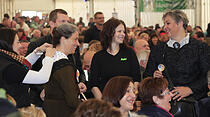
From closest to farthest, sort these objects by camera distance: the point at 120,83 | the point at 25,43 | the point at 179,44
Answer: the point at 120,83, the point at 179,44, the point at 25,43

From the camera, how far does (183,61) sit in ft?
13.0

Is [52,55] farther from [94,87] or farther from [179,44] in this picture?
[179,44]

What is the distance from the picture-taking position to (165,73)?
13.3 ft

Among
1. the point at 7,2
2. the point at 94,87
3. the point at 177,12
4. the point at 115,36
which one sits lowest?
the point at 94,87

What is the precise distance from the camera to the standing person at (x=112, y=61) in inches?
161

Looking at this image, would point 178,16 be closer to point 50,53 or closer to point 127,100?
point 127,100

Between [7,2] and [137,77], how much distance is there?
17.7 metres

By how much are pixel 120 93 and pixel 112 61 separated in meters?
0.94

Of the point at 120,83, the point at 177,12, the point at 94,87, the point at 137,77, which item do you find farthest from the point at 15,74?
the point at 177,12

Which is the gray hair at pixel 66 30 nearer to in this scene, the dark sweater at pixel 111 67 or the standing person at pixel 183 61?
the dark sweater at pixel 111 67

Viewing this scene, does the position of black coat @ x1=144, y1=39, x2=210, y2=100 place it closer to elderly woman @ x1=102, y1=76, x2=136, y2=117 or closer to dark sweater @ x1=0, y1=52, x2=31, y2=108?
elderly woman @ x1=102, y1=76, x2=136, y2=117

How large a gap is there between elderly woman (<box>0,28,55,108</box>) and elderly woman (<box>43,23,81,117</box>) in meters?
0.16

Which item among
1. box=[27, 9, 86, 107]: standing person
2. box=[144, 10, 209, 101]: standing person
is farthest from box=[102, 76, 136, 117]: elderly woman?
box=[144, 10, 209, 101]: standing person

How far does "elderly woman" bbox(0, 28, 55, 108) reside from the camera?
273 centimetres
